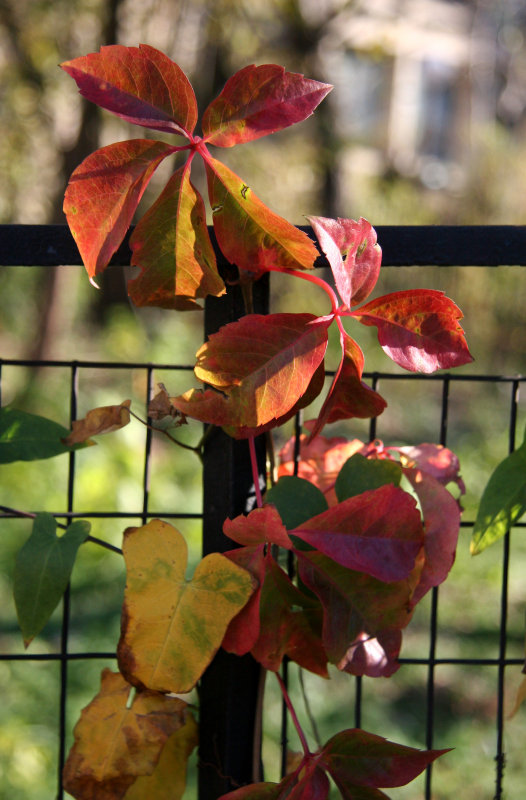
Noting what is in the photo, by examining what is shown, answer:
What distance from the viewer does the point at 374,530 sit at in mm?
555

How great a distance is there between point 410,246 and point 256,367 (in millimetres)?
195

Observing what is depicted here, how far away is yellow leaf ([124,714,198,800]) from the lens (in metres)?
0.67

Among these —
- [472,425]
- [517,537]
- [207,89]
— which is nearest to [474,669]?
[517,537]

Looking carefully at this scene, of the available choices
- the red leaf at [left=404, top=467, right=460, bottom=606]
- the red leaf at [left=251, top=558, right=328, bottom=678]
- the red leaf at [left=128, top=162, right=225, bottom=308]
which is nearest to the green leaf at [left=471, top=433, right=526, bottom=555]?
the red leaf at [left=404, top=467, right=460, bottom=606]

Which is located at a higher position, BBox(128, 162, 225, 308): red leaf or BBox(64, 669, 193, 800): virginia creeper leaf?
BBox(128, 162, 225, 308): red leaf

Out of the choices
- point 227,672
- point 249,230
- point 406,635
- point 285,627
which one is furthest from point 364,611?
point 406,635

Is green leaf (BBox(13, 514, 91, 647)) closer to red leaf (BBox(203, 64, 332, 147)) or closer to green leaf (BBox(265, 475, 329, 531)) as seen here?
green leaf (BBox(265, 475, 329, 531))

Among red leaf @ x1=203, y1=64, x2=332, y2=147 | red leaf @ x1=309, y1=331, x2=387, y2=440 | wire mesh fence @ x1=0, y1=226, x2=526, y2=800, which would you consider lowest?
wire mesh fence @ x1=0, y1=226, x2=526, y2=800

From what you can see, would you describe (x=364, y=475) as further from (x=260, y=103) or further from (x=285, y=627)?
(x=260, y=103)

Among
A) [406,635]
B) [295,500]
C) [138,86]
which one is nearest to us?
[138,86]

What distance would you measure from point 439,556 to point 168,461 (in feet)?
9.39

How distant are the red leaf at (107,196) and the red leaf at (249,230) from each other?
4cm

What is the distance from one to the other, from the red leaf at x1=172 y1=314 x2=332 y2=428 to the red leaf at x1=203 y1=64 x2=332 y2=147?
0.13m

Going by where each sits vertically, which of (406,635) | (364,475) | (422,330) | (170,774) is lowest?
(406,635)
